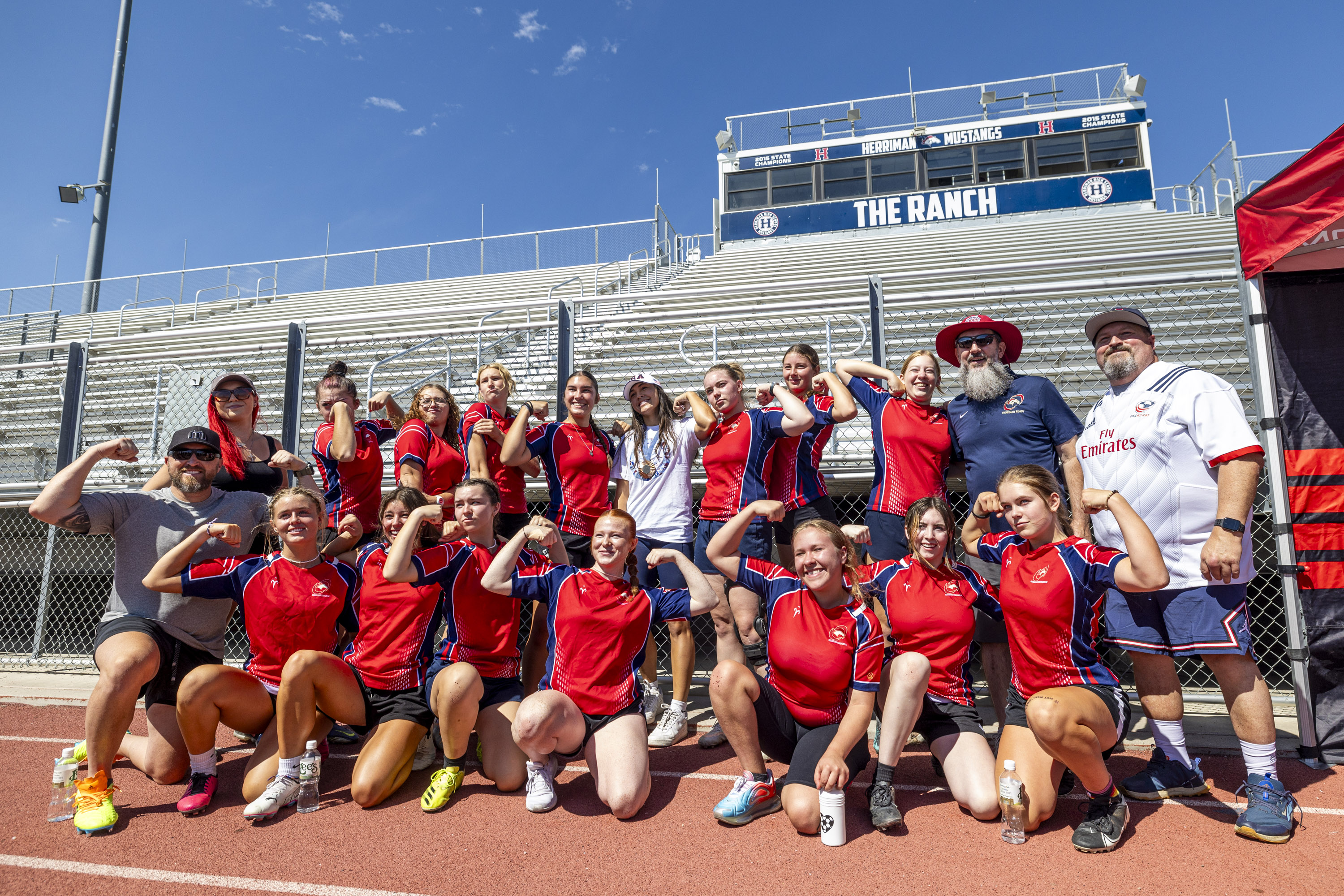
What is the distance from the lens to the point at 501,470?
4.45 m

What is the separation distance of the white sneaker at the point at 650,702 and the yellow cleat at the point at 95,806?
2.33 meters

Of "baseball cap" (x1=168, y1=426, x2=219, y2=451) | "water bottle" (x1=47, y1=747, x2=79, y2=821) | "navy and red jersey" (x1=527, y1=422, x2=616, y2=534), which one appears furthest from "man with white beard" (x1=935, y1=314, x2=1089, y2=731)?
"water bottle" (x1=47, y1=747, x2=79, y2=821)

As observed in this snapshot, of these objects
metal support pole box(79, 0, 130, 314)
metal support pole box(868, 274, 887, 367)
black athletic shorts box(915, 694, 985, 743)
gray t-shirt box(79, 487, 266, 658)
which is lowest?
black athletic shorts box(915, 694, 985, 743)

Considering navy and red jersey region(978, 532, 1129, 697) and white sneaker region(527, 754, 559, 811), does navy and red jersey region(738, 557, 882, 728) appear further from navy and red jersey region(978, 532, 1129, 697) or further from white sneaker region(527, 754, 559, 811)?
white sneaker region(527, 754, 559, 811)

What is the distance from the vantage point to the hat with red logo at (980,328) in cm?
379

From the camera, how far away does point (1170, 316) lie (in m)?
6.05

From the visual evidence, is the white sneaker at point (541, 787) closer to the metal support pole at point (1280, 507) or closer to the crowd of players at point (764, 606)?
the crowd of players at point (764, 606)

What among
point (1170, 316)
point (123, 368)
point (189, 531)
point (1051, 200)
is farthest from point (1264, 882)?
point (1051, 200)

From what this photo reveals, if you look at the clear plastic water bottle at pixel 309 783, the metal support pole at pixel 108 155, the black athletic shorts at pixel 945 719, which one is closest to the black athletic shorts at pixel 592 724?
the clear plastic water bottle at pixel 309 783

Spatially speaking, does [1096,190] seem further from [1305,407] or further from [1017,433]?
[1017,433]

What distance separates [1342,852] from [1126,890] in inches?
35.7

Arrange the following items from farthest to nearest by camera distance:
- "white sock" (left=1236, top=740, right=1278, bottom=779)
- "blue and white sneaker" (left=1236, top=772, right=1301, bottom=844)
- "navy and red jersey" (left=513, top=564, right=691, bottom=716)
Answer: "navy and red jersey" (left=513, top=564, right=691, bottom=716)
"white sock" (left=1236, top=740, right=1278, bottom=779)
"blue and white sneaker" (left=1236, top=772, right=1301, bottom=844)

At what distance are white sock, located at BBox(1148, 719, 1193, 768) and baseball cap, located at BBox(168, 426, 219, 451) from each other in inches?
174

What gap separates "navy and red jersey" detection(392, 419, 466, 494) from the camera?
431cm
